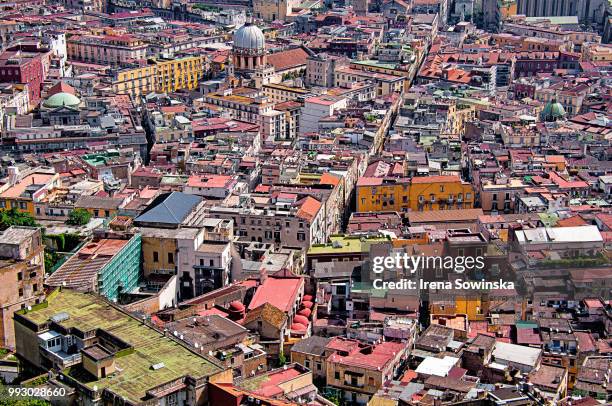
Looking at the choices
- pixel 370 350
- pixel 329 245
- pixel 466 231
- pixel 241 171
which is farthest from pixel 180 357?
pixel 241 171

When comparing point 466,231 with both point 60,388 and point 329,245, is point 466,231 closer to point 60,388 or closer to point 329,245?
point 329,245

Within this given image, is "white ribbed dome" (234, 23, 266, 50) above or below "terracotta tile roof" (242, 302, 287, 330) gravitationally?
above

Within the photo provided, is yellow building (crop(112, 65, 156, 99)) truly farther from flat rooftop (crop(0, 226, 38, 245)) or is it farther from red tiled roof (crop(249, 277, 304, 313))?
flat rooftop (crop(0, 226, 38, 245))

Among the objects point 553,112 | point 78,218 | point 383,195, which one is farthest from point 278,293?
point 553,112

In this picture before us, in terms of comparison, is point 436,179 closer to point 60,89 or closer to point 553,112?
point 553,112

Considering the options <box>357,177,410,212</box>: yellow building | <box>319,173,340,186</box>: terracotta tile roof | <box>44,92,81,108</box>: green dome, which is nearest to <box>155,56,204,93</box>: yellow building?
<box>44,92,81,108</box>: green dome

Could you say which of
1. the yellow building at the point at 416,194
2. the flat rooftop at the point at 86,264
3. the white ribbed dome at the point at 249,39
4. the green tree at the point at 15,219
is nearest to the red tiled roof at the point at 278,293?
the flat rooftop at the point at 86,264

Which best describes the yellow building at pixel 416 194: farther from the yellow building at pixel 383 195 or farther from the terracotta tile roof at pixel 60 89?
the terracotta tile roof at pixel 60 89
